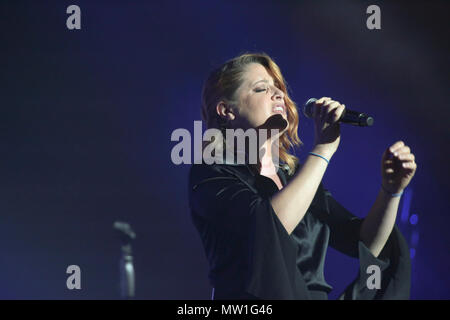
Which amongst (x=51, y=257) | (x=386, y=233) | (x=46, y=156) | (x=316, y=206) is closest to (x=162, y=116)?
(x=46, y=156)

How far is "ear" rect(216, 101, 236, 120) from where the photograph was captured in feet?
5.31

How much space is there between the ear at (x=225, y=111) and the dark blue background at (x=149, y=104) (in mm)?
1041

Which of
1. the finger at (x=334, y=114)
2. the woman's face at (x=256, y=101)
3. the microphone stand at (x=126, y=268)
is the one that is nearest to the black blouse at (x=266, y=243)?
the woman's face at (x=256, y=101)

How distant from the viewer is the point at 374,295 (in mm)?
1482

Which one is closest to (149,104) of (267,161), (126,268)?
(126,268)

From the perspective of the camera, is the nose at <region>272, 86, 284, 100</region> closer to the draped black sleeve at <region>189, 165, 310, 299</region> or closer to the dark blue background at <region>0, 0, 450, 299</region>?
the draped black sleeve at <region>189, 165, 310, 299</region>

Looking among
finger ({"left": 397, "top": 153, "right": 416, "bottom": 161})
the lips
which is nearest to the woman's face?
the lips

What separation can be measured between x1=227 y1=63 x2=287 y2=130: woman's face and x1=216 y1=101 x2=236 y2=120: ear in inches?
0.6

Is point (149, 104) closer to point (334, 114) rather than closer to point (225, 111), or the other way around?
point (225, 111)

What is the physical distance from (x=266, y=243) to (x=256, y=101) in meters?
0.52

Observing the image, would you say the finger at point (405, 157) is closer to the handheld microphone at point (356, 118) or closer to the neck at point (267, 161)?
the handheld microphone at point (356, 118)

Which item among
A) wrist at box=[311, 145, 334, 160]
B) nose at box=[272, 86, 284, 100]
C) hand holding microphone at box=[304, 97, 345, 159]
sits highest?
nose at box=[272, 86, 284, 100]

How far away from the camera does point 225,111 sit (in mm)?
1635
